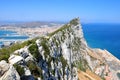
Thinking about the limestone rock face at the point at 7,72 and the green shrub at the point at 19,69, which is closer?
the limestone rock face at the point at 7,72

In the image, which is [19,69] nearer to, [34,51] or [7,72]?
[7,72]

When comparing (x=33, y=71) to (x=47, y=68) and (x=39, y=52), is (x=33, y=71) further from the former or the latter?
(x=47, y=68)

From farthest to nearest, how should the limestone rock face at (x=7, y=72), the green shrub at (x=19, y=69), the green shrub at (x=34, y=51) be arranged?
the green shrub at (x=34, y=51) < the green shrub at (x=19, y=69) < the limestone rock face at (x=7, y=72)

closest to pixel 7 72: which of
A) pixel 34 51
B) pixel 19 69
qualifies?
pixel 19 69

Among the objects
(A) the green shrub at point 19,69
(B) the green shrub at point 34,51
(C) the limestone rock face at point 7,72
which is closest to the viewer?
(C) the limestone rock face at point 7,72

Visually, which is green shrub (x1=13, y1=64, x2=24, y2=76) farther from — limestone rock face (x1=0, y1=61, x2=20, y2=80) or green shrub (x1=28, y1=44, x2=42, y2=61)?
green shrub (x1=28, y1=44, x2=42, y2=61)

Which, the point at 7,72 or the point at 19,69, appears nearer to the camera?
the point at 7,72

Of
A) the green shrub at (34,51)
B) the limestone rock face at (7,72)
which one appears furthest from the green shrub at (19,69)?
the green shrub at (34,51)

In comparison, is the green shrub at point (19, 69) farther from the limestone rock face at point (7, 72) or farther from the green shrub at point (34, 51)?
the green shrub at point (34, 51)
